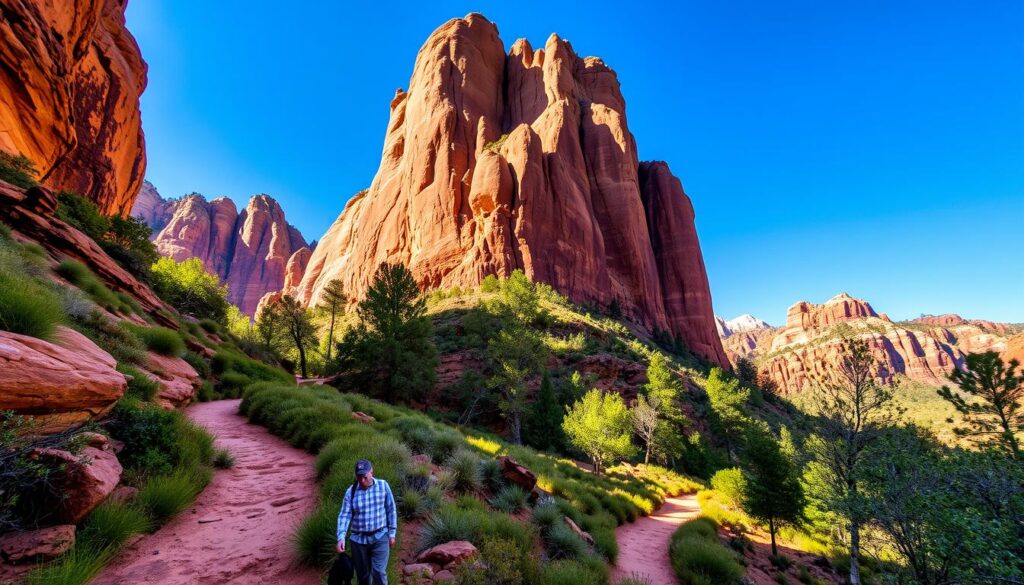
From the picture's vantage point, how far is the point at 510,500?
23.6ft

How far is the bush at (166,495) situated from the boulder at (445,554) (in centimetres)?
318

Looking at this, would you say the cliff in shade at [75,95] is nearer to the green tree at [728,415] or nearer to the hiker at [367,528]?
the hiker at [367,528]

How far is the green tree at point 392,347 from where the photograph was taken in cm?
2155

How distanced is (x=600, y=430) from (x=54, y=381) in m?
20.6

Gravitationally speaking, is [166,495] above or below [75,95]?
below

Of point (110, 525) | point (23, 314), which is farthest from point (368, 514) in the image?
point (23, 314)

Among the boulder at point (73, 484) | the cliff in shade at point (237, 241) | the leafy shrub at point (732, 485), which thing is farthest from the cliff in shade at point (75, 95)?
the cliff in shade at point (237, 241)

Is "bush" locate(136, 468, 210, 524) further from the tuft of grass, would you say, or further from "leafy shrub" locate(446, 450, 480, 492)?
"leafy shrub" locate(446, 450, 480, 492)

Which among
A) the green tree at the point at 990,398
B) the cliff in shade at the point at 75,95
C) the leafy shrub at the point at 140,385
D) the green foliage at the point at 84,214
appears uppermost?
the cliff in shade at the point at 75,95

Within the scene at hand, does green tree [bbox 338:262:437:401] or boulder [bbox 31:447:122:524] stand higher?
green tree [bbox 338:262:437:401]

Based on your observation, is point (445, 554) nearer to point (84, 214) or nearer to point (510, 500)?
point (510, 500)

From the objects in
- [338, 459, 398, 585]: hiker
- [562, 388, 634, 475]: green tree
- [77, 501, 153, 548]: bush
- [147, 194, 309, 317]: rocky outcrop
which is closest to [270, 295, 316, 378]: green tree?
[562, 388, 634, 475]: green tree

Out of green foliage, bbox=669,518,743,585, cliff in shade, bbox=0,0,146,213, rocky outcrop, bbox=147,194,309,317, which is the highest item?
rocky outcrop, bbox=147,194,309,317

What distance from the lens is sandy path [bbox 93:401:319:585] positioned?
3.64 metres
